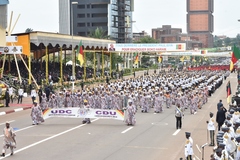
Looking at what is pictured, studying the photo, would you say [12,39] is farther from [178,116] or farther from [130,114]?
[178,116]

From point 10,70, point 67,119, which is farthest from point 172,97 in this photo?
point 10,70

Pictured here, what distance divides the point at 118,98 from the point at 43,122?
679cm

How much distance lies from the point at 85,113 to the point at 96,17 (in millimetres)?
102439

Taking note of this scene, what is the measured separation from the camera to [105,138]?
18828mm

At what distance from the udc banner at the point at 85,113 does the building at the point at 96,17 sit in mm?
97234

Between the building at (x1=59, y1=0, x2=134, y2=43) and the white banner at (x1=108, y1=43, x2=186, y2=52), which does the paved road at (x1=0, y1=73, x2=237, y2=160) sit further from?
the building at (x1=59, y1=0, x2=134, y2=43)

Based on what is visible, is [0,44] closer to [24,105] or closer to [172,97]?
[24,105]

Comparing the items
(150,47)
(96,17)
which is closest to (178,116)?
(150,47)

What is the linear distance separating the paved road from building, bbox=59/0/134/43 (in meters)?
97.6

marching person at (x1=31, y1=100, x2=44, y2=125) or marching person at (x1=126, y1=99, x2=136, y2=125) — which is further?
marching person at (x1=31, y1=100, x2=44, y2=125)

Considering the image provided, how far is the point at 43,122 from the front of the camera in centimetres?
2373

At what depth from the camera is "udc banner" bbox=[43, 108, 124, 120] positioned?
23078 millimetres

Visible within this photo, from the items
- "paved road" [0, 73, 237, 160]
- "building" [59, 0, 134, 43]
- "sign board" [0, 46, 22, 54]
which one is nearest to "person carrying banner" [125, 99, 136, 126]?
"paved road" [0, 73, 237, 160]

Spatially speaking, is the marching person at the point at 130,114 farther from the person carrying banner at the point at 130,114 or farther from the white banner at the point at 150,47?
the white banner at the point at 150,47
